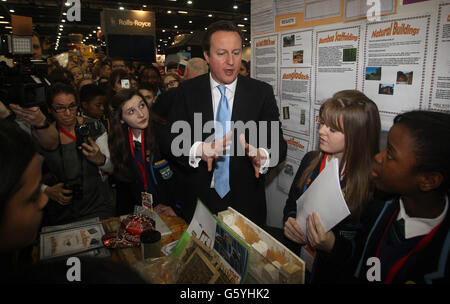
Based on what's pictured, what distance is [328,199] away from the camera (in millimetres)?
1212

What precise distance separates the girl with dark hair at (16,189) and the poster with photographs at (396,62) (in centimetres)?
180

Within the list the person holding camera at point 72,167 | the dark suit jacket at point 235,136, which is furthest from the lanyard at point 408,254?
the person holding camera at point 72,167

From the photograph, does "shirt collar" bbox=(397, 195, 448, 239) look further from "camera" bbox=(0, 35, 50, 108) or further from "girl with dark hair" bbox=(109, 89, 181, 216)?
"camera" bbox=(0, 35, 50, 108)

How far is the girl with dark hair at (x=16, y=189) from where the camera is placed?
27.7 inches

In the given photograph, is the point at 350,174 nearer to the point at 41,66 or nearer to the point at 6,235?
the point at 6,235

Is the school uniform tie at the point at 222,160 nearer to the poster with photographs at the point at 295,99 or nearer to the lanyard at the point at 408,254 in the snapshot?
the poster with photographs at the point at 295,99

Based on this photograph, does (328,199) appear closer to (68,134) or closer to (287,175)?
(287,175)

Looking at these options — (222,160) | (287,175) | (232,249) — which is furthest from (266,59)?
(232,249)

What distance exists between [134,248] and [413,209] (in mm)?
1310

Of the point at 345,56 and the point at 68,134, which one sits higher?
the point at 345,56

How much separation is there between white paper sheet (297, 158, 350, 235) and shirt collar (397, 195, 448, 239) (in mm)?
222

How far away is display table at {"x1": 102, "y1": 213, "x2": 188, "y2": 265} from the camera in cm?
137

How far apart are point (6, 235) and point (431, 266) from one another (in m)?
1.30
